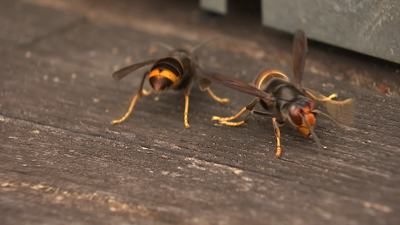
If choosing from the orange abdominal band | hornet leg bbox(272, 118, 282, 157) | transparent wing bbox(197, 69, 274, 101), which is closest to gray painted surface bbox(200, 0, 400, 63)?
transparent wing bbox(197, 69, 274, 101)

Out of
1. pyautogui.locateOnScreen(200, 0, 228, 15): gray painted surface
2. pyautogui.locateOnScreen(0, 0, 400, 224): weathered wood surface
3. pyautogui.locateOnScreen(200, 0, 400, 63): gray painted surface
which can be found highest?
pyautogui.locateOnScreen(200, 0, 228, 15): gray painted surface

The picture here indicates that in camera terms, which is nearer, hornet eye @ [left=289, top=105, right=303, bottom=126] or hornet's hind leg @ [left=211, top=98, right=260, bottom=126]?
hornet eye @ [left=289, top=105, right=303, bottom=126]

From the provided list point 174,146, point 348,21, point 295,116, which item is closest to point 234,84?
point 295,116

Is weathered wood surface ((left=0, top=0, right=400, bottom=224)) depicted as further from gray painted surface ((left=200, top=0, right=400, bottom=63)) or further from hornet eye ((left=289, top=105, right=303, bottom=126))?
gray painted surface ((left=200, top=0, right=400, bottom=63))

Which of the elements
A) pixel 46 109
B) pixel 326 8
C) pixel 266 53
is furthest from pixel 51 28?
pixel 326 8

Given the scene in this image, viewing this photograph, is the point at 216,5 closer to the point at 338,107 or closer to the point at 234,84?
the point at 234,84

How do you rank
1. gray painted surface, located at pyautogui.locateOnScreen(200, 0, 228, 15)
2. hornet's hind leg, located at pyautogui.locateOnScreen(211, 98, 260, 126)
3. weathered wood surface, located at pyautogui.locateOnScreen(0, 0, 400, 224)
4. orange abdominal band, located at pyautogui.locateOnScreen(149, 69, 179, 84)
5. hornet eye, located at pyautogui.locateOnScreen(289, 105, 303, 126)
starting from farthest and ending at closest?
gray painted surface, located at pyautogui.locateOnScreen(200, 0, 228, 15) < orange abdominal band, located at pyautogui.locateOnScreen(149, 69, 179, 84) < hornet's hind leg, located at pyautogui.locateOnScreen(211, 98, 260, 126) < hornet eye, located at pyautogui.locateOnScreen(289, 105, 303, 126) < weathered wood surface, located at pyautogui.locateOnScreen(0, 0, 400, 224)
